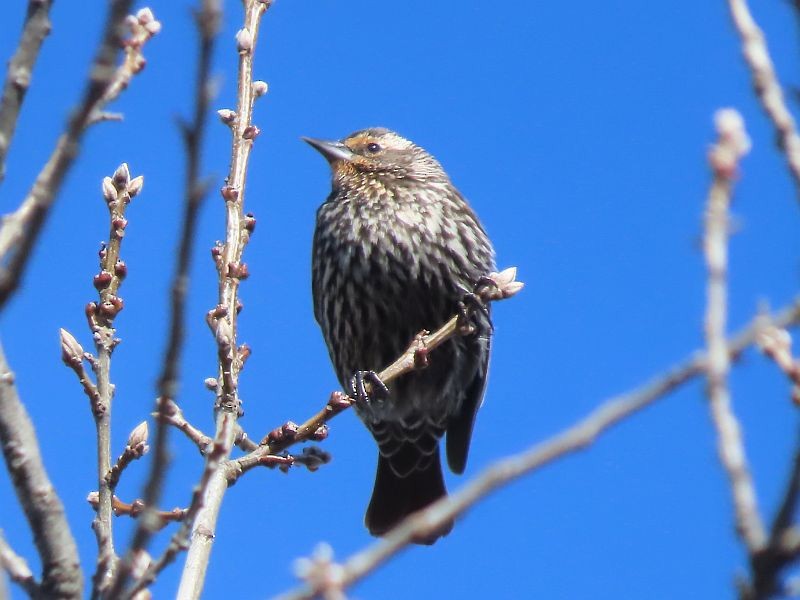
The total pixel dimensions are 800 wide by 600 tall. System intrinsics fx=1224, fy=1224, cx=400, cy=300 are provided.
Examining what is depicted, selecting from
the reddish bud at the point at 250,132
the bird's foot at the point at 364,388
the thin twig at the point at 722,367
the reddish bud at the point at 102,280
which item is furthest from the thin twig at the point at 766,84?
the bird's foot at the point at 364,388

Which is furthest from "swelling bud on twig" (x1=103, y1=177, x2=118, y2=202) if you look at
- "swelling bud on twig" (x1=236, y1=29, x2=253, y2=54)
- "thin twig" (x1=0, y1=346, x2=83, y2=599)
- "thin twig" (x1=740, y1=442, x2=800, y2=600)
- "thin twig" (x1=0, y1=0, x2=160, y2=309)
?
"thin twig" (x1=740, y1=442, x2=800, y2=600)

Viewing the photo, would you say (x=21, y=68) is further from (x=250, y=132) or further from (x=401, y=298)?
(x=401, y=298)

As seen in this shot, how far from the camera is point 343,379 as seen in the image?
5602mm

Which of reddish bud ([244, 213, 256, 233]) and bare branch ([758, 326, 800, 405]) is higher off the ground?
reddish bud ([244, 213, 256, 233])

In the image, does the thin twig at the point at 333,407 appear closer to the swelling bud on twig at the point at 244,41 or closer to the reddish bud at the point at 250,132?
the reddish bud at the point at 250,132

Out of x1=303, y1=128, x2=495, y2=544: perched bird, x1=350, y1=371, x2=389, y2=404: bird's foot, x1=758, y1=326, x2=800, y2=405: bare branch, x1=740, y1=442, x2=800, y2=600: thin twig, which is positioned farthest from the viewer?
x1=303, y1=128, x2=495, y2=544: perched bird

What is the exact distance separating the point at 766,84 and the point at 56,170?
0.76m

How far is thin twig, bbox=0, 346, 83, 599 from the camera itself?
1.80m

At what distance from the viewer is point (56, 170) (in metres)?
1.32

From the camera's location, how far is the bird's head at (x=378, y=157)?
19.1ft

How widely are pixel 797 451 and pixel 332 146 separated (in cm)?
513

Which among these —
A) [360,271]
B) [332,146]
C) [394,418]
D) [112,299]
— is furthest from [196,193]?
[332,146]

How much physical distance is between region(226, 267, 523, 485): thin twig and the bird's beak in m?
2.51

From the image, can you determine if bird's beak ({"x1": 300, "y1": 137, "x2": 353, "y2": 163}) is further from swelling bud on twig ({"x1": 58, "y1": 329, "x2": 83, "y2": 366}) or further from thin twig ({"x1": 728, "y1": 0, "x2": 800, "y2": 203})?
thin twig ({"x1": 728, "y1": 0, "x2": 800, "y2": 203})
